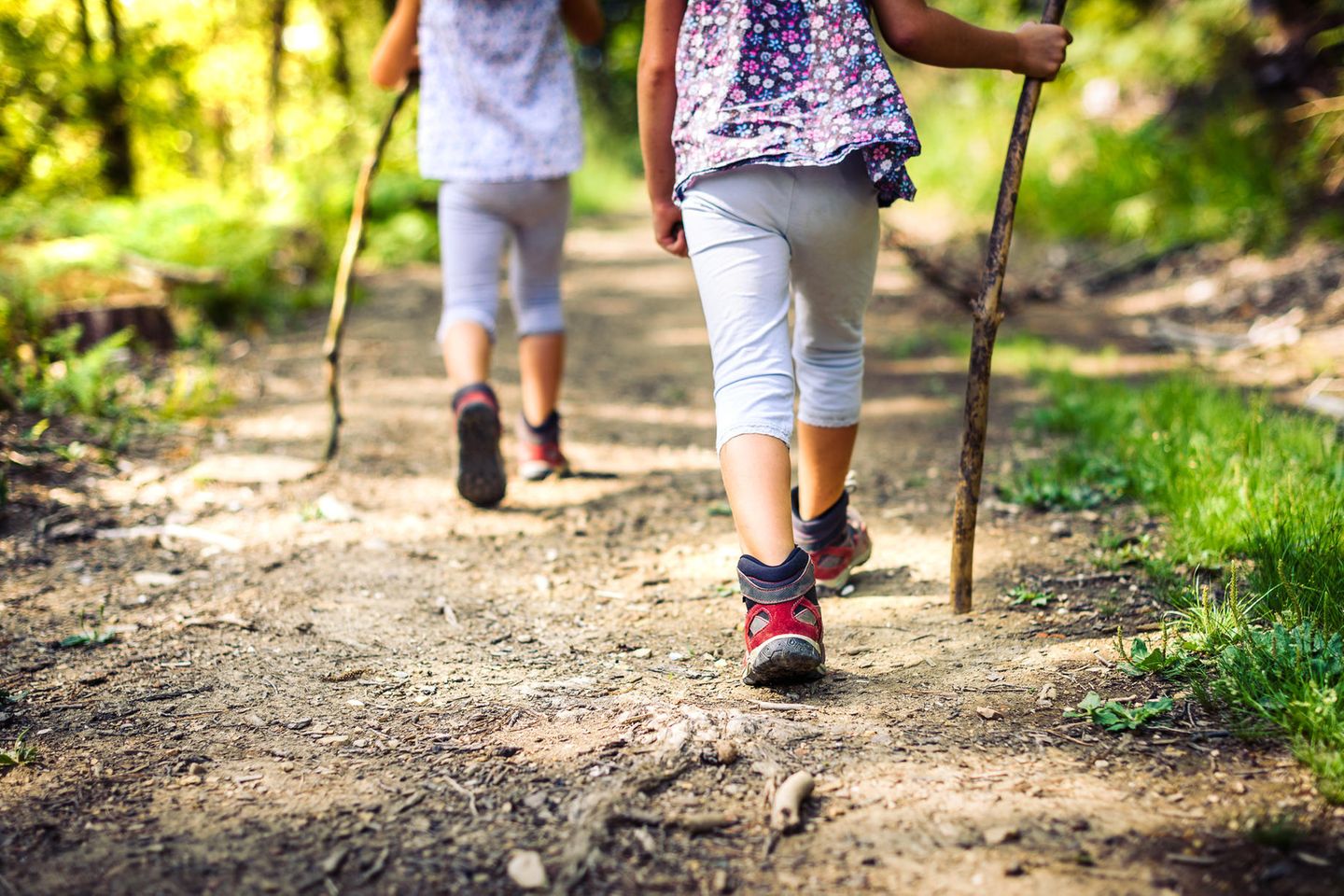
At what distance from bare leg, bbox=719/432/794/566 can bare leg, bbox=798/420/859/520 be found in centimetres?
44

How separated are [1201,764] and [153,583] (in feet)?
8.89

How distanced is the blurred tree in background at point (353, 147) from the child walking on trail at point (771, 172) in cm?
341

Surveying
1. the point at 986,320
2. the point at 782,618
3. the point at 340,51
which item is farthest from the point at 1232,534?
the point at 340,51

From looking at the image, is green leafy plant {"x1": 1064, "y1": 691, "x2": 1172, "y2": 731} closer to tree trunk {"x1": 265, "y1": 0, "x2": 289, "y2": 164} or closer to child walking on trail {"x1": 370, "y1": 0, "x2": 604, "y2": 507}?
child walking on trail {"x1": 370, "y1": 0, "x2": 604, "y2": 507}

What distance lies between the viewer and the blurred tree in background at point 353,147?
575 cm

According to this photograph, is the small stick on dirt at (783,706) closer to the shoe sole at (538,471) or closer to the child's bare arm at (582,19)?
the shoe sole at (538,471)

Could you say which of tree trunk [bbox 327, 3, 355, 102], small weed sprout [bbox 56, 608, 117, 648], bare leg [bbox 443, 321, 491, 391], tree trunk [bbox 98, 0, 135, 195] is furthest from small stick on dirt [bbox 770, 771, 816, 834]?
tree trunk [bbox 327, 3, 355, 102]

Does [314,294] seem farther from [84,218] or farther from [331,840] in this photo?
[331,840]

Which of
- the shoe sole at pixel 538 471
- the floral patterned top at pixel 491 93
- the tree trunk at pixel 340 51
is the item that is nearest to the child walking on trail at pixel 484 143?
the floral patterned top at pixel 491 93

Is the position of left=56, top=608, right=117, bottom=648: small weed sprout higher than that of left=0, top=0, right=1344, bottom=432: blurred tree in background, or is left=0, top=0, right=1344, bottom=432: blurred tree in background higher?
left=0, top=0, right=1344, bottom=432: blurred tree in background

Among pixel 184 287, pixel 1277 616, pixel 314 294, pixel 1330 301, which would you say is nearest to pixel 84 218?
pixel 184 287

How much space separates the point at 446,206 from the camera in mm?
3561

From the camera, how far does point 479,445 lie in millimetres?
3402

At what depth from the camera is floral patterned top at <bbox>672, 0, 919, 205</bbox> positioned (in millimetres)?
2068
